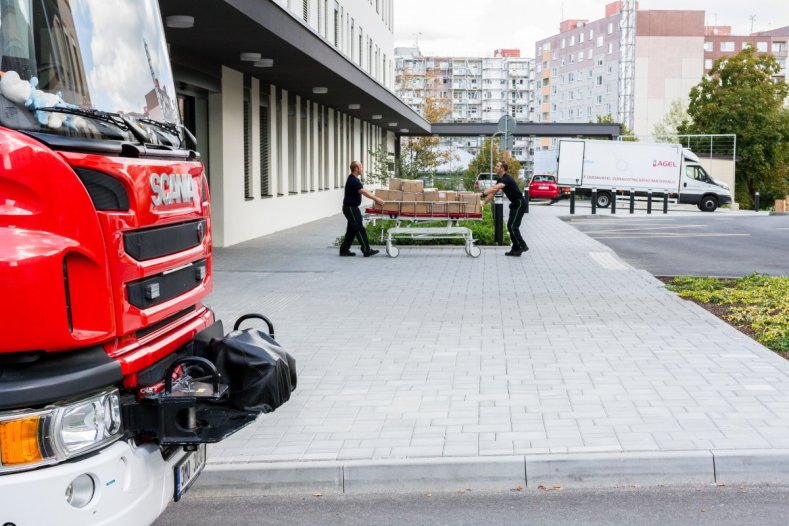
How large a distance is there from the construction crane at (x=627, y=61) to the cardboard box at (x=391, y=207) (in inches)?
4228

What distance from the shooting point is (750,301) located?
39.4 feet

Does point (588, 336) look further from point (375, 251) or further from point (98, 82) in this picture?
point (375, 251)

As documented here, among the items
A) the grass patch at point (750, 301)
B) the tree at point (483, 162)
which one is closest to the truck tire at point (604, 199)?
the tree at point (483, 162)

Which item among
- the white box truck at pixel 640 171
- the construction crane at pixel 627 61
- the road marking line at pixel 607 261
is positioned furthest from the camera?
the construction crane at pixel 627 61


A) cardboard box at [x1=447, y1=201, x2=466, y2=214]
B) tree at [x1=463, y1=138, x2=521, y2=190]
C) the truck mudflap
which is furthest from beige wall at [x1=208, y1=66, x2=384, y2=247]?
the truck mudflap

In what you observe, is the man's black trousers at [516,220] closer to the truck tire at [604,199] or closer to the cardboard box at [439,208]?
the cardboard box at [439,208]

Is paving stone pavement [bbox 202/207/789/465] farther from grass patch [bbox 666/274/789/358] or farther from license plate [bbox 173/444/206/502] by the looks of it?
license plate [bbox 173/444/206/502]

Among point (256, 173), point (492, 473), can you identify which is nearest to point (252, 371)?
point (492, 473)

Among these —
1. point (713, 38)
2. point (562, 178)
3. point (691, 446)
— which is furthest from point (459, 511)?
point (713, 38)

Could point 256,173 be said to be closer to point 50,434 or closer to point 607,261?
point 607,261

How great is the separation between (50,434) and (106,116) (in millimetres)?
1324

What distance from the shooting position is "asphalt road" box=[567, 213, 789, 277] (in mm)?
17625

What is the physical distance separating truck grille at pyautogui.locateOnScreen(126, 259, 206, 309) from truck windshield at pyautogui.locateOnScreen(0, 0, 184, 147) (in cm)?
57

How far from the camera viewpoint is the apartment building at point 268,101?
53.0ft
